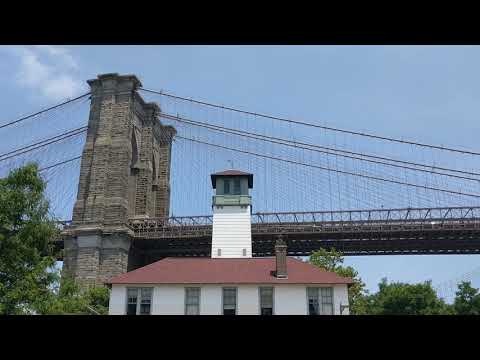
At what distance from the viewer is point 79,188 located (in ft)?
190

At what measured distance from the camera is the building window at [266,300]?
28.9m

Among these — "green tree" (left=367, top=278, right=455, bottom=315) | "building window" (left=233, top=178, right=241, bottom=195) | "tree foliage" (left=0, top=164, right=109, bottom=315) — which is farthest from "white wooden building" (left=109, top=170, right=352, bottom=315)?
"green tree" (left=367, top=278, right=455, bottom=315)

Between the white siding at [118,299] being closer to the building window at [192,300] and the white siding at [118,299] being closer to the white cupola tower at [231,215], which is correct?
the building window at [192,300]

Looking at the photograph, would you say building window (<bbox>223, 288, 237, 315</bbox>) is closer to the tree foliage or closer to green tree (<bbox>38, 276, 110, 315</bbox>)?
green tree (<bbox>38, 276, 110, 315</bbox>)

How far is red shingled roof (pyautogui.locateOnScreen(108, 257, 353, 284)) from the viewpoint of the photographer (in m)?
29.2

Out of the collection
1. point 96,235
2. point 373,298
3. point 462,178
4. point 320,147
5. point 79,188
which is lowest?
point 373,298

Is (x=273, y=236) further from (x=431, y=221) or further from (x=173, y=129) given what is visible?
(x=173, y=129)

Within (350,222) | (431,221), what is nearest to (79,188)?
(350,222)

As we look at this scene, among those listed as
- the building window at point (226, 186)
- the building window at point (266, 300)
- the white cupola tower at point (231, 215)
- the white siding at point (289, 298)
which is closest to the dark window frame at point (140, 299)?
the building window at point (266, 300)

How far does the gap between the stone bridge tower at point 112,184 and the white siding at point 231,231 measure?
13.8m

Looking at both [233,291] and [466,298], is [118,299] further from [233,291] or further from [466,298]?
[466,298]

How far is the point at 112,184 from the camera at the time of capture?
5647 cm

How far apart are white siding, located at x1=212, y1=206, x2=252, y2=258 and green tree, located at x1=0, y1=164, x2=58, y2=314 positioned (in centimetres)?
2055
